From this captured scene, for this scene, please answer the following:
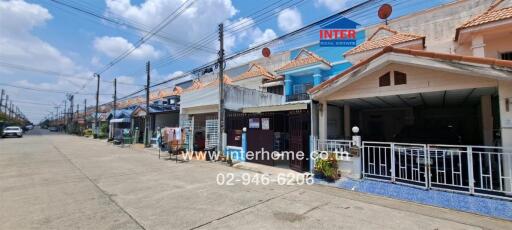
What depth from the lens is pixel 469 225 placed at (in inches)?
172

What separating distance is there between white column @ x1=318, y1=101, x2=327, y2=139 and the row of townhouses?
35mm

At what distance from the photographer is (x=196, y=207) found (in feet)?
17.4

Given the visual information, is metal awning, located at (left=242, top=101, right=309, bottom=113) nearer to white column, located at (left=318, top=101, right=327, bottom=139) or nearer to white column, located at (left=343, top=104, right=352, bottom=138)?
white column, located at (left=318, top=101, right=327, bottom=139)

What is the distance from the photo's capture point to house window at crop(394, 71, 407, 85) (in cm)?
712

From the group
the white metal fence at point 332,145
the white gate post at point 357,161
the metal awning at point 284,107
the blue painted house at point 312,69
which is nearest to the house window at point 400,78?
the white gate post at point 357,161

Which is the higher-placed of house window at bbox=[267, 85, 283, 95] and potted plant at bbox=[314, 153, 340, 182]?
house window at bbox=[267, 85, 283, 95]

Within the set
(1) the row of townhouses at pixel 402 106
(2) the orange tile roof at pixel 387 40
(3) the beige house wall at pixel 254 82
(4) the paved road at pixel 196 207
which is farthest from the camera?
(3) the beige house wall at pixel 254 82

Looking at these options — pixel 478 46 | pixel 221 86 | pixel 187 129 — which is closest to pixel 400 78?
pixel 478 46

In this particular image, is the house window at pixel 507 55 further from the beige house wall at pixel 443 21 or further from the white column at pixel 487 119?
the beige house wall at pixel 443 21

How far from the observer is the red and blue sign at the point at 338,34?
1058 centimetres

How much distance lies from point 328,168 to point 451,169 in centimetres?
312

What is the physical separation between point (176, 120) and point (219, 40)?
10766 mm

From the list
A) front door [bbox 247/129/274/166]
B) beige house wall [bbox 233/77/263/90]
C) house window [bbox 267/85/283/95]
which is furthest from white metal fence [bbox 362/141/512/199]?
beige house wall [bbox 233/77/263/90]

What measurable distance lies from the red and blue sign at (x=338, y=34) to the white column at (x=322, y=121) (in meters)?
3.49
